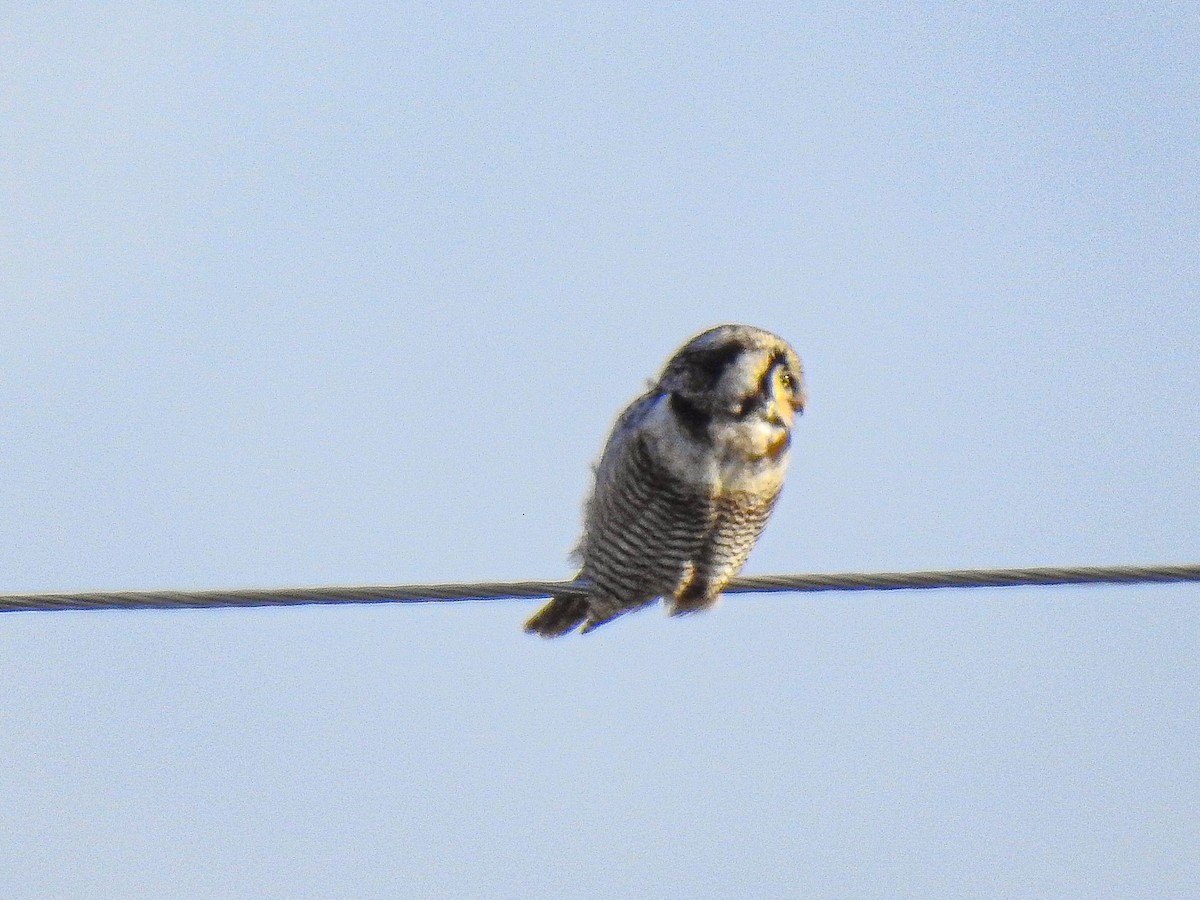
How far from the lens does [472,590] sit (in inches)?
218

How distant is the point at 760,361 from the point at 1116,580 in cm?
226

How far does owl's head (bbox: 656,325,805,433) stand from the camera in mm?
7387

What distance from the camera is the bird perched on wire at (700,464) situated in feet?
24.1

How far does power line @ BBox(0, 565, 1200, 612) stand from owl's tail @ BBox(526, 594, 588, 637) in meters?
2.52

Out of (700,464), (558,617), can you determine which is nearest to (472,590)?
(700,464)

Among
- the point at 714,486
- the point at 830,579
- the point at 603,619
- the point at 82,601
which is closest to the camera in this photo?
the point at 82,601

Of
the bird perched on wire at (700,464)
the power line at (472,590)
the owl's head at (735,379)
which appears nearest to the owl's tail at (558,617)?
the bird perched on wire at (700,464)

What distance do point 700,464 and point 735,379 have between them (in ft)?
1.24

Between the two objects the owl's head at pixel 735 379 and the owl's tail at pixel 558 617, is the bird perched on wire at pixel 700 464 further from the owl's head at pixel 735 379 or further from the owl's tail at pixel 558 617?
the owl's tail at pixel 558 617

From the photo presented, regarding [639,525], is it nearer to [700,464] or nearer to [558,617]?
[700,464]

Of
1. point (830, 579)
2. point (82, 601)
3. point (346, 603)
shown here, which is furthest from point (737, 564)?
point (82, 601)

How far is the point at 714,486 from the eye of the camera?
734 centimetres

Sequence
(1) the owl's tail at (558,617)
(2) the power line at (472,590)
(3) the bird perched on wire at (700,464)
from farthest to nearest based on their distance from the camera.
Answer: (1) the owl's tail at (558,617)
(3) the bird perched on wire at (700,464)
(2) the power line at (472,590)

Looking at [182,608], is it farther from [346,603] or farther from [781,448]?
[781,448]
